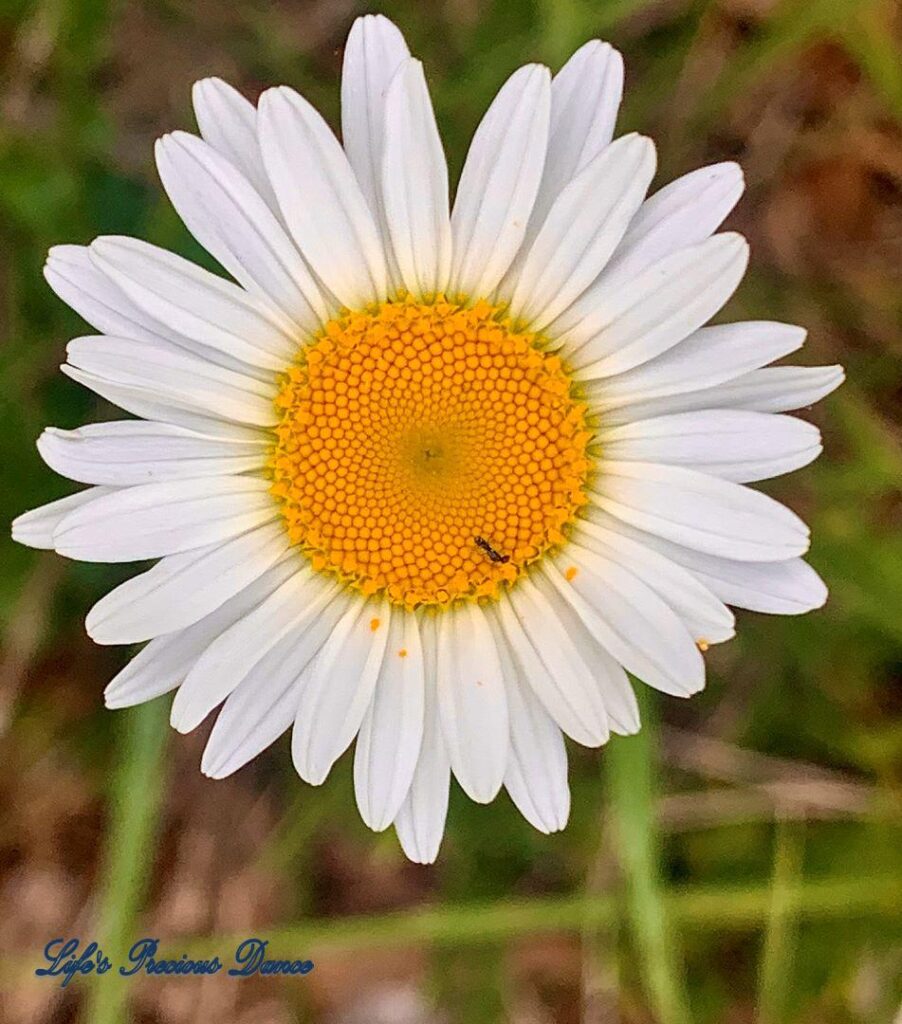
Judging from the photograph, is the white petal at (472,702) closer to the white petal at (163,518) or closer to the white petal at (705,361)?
the white petal at (163,518)

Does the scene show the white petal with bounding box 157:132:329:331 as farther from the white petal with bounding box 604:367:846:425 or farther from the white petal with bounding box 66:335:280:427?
the white petal with bounding box 604:367:846:425

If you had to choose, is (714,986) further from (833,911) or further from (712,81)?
(712,81)

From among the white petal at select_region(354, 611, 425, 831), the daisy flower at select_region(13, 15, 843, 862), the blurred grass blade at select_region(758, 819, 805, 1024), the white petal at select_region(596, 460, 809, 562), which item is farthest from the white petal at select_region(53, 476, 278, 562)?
the blurred grass blade at select_region(758, 819, 805, 1024)

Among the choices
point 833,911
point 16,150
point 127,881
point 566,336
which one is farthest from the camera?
point 833,911

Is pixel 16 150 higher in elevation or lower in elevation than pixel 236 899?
higher

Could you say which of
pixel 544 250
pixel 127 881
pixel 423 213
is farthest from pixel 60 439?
pixel 127 881

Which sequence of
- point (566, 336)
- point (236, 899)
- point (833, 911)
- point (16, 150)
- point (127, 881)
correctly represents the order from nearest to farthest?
point (566, 336) < point (127, 881) < point (16, 150) < point (833, 911) < point (236, 899)

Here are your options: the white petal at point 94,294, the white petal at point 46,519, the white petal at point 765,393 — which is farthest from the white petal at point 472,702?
the white petal at point 94,294
